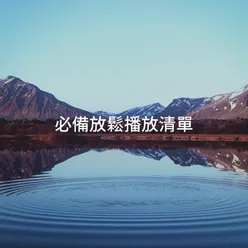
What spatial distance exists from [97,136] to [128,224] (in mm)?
100385

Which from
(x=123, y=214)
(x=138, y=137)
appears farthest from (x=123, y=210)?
(x=138, y=137)

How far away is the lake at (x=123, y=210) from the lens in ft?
35.7

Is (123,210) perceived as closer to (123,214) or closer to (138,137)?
(123,214)

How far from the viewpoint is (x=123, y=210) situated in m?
14.4

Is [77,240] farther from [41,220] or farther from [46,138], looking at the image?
[46,138]

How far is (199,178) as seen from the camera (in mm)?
23953

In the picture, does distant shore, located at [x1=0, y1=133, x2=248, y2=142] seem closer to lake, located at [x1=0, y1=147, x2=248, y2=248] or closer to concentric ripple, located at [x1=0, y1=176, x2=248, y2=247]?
lake, located at [x1=0, y1=147, x2=248, y2=248]

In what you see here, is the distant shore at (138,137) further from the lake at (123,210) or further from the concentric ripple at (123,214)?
the concentric ripple at (123,214)

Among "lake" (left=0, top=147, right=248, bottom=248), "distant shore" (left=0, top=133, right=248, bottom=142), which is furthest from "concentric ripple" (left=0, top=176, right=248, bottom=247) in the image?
"distant shore" (left=0, top=133, right=248, bottom=142)

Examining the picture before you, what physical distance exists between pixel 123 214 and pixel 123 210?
703mm

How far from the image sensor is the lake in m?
10.9

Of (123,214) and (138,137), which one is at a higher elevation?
(138,137)

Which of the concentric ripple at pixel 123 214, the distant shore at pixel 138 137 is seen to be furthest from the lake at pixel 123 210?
the distant shore at pixel 138 137

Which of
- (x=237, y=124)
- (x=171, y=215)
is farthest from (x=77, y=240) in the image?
(x=237, y=124)
